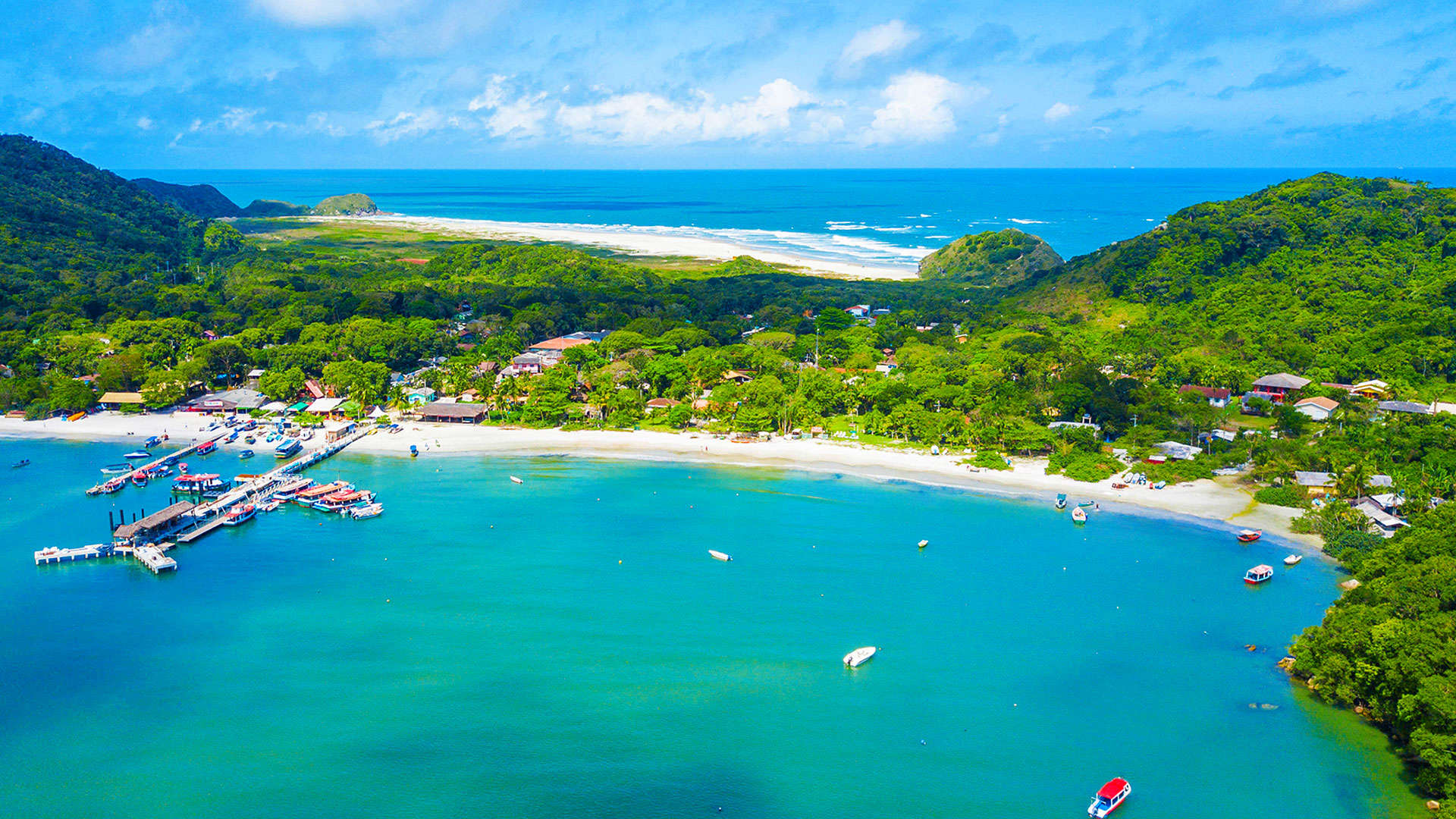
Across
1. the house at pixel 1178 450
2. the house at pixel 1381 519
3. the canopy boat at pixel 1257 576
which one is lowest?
the canopy boat at pixel 1257 576

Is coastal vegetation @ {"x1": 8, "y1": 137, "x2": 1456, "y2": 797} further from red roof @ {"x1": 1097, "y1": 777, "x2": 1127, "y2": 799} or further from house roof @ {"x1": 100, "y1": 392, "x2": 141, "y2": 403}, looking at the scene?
red roof @ {"x1": 1097, "y1": 777, "x2": 1127, "y2": 799}

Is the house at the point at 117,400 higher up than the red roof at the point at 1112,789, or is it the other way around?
the house at the point at 117,400

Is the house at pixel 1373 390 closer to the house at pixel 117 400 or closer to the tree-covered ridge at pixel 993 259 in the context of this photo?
the tree-covered ridge at pixel 993 259

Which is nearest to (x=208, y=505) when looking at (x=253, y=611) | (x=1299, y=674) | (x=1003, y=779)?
(x=253, y=611)

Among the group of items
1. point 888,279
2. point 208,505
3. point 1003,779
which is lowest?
point 1003,779

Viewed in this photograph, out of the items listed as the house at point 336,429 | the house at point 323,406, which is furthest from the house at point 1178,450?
the house at point 323,406

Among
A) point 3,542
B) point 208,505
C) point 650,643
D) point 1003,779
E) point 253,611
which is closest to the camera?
point 1003,779

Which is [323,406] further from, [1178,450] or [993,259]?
[993,259]

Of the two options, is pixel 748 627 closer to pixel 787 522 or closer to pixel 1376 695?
pixel 787 522

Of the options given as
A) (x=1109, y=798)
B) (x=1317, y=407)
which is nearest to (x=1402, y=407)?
(x=1317, y=407)
